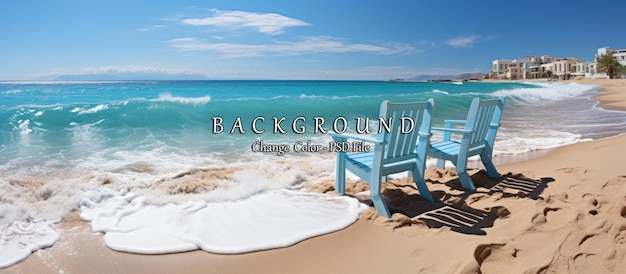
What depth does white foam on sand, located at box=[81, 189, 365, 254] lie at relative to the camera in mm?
3102

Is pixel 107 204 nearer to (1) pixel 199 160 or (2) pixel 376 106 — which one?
(1) pixel 199 160

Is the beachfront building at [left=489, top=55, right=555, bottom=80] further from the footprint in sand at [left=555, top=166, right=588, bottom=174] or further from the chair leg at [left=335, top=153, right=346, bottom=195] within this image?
the chair leg at [left=335, top=153, right=346, bottom=195]

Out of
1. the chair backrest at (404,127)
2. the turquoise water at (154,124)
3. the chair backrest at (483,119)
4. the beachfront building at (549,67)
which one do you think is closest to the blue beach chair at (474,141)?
the chair backrest at (483,119)

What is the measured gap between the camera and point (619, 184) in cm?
380

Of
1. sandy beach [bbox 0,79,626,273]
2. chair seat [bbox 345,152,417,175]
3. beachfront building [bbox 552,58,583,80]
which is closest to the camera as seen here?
sandy beach [bbox 0,79,626,273]

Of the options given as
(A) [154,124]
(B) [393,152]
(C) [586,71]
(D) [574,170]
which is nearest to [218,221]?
(B) [393,152]

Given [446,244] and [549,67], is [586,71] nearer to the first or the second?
[549,67]

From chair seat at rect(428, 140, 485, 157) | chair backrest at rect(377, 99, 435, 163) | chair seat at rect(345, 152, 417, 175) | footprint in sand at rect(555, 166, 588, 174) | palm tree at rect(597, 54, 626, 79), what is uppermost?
palm tree at rect(597, 54, 626, 79)

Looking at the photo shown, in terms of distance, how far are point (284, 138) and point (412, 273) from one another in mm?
7267

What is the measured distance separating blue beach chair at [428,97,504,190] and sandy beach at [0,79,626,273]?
52cm

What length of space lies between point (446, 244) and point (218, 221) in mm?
2051

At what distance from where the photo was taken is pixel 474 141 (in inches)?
188

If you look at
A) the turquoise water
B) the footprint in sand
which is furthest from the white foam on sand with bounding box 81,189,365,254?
the turquoise water

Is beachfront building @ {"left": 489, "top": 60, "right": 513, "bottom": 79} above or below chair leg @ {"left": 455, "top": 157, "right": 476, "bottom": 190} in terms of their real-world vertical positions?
above
